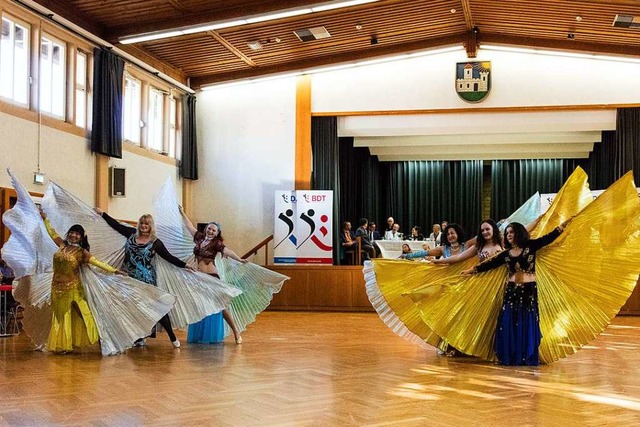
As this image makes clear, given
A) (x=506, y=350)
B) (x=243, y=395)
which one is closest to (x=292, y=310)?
(x=506, y=350)

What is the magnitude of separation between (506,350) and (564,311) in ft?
1.98

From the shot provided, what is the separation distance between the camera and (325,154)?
1520 centimetres

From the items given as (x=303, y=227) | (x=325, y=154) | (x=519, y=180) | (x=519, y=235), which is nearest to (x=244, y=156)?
(x=325, y=154)

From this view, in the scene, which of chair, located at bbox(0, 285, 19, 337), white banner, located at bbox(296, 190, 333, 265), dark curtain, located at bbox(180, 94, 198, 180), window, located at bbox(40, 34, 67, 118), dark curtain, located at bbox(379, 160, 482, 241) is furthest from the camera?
dark curtain, located at bbox(379, 160, 482, 241)

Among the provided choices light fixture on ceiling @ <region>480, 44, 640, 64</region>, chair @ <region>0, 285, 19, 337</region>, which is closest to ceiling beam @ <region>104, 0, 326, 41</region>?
chair @ <region>0, 285, 19, 337</region>

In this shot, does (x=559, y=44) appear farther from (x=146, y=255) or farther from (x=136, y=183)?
(x=146, y=255)

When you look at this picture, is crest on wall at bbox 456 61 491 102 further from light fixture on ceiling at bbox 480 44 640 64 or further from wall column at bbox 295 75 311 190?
wall column at bbox 295 75 311 190

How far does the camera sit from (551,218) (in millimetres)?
7273

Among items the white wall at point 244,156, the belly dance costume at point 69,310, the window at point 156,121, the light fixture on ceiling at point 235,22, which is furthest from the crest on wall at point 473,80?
the belly dance costume at point 69,310

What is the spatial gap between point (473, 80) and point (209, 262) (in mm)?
8427

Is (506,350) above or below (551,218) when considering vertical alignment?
below

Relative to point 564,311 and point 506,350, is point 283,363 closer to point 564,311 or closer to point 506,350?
point 506,350

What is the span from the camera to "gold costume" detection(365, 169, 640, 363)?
6.33m

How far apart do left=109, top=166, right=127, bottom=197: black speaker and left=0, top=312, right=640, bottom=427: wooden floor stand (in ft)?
15.0
